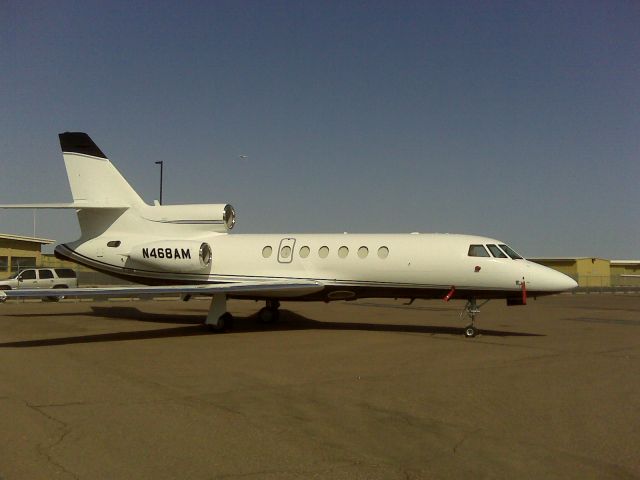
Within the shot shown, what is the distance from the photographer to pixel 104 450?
5.53 m

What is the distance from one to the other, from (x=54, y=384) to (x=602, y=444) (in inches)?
288

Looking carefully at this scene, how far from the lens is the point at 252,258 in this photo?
59.6ft

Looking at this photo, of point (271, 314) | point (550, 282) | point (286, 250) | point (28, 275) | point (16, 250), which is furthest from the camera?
point (16, 250)

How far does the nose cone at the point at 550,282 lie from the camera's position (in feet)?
48.6

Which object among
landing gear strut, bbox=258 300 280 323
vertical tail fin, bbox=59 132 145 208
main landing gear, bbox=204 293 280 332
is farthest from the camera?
vertical tail fin, bbox=59 132 145 208

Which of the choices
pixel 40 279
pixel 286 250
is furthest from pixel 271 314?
pixel 40 279

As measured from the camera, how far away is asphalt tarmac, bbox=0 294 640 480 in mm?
5230

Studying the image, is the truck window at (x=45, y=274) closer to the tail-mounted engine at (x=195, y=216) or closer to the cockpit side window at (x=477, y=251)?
the tail-mounted engine at (x=195, y=216)

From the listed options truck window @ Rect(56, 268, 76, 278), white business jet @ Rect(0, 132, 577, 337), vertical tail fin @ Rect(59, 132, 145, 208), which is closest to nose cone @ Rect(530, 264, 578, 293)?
white business jet @ Rect(0, 132, 577, 337)

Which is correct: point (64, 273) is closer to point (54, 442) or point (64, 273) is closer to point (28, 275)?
point (28, 275)

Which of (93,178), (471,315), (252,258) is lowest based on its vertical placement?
(471,315)

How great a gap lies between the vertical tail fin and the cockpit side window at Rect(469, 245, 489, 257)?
10.9m

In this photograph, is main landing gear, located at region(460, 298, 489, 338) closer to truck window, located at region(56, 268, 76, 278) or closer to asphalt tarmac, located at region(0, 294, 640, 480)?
asphalt tarmac, located at region(0, 294, 640, 480)

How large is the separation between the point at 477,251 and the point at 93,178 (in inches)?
495
